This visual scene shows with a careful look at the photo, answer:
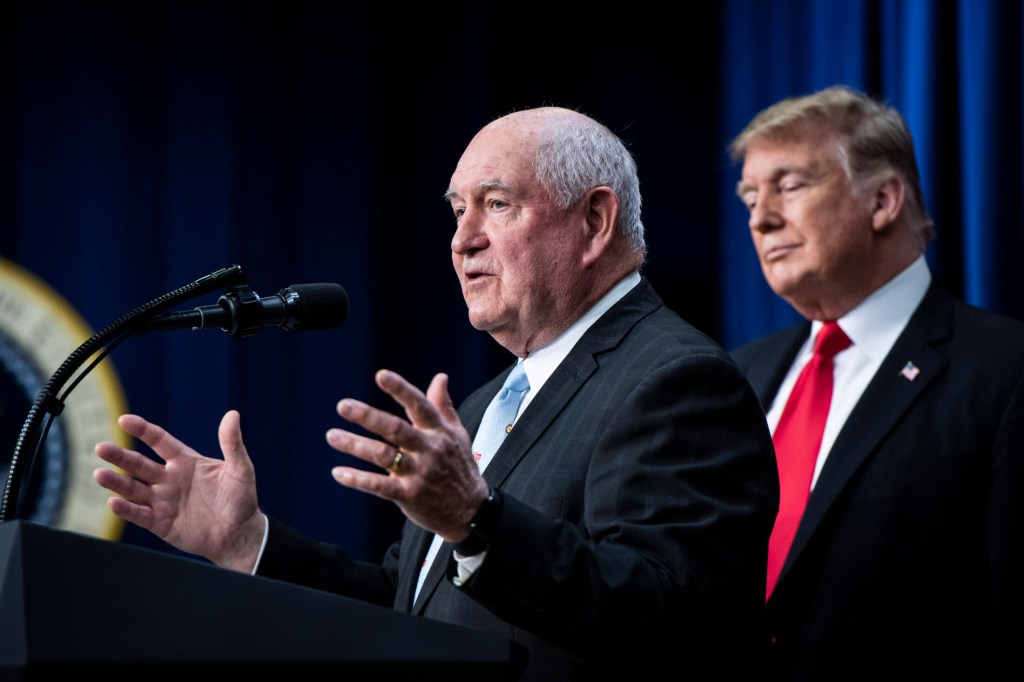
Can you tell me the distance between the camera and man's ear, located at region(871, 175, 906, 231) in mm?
2643

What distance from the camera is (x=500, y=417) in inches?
72.3

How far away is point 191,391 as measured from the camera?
139 inches

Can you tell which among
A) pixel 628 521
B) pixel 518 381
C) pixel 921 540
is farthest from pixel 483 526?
pixel 921 540

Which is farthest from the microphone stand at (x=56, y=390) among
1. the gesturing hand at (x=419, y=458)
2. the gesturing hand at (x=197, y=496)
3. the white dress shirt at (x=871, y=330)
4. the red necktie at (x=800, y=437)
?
the white dress shirt at (x=871, y=330)

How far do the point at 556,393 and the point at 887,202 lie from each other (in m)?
1.29

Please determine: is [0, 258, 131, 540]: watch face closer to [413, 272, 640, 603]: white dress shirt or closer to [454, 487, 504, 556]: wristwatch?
[413, 272, 640, 603]: white dress shirt

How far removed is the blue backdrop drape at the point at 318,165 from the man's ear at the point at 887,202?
737 mm

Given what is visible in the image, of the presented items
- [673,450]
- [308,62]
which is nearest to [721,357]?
[673,450]

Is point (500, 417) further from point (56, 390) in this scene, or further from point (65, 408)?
point (65, 408)

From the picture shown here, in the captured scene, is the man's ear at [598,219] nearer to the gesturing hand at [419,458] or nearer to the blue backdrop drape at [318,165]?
the gesturing hand at [419,458]

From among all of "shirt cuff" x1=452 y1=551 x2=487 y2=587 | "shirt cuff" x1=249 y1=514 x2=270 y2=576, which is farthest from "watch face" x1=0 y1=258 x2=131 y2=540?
"shirt cuff" x1=452 y1=551 x2=487 y2=587

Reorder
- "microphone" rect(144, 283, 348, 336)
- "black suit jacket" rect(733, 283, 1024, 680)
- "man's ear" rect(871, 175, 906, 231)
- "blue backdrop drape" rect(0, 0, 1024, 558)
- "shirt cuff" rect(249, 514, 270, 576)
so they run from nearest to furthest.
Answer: "microphone" rect(144, 283, 348, 336) → "shirt cuff" rect(249, 514, 270, 576) → "black suit jacket" rect(733, 283, 1024, 680) → "man's ear" rect(871, 175, 906, 231) → "blue backdrop drape" rect(0, 0, 1024, 558)

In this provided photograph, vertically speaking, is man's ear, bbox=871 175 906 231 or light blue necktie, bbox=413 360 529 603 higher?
man's ear, bbox=871 175 906 231

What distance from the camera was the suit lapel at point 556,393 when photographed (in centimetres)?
163
